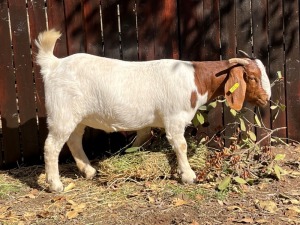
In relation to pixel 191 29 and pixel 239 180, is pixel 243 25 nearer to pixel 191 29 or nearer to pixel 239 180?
pixel 191 29

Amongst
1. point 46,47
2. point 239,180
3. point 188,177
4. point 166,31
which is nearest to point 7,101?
point 46,47

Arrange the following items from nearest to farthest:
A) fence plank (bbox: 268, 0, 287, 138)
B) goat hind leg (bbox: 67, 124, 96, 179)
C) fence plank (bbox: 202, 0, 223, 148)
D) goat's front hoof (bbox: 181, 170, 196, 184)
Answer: goat's front hoof (bbox: 181, 170, 196, 184)
goat hind leg (bbox: 67, 124, 96, 179)
fence plank (bbox: 202, 0, 223, 148)
fence plank (bbox: 268, 0, 287, 138)

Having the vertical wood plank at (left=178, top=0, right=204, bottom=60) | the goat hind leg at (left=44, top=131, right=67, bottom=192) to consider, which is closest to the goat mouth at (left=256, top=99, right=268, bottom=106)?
the vertical wood plank at (left=178, top=0, right=204, bottom=60)

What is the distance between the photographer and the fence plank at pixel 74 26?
18.4 ft

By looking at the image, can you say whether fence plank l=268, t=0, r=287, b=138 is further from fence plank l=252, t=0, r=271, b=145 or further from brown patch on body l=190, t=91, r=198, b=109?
brown patch on body l=190, t=91, r=198, b=109

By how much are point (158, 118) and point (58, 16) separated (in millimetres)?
1637

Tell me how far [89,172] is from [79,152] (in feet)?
0.79

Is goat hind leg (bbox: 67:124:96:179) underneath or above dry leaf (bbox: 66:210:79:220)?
above

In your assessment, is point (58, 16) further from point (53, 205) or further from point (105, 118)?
point (53, 205)

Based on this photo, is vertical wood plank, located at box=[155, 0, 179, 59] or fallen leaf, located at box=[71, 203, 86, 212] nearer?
fallen leaf, located at box=[71, 203, 86, 212]

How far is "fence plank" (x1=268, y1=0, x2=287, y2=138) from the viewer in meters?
5.86

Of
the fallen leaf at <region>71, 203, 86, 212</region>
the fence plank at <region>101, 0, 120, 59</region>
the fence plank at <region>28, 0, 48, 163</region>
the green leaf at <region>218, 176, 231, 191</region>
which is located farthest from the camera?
the fence plank at <region>101, 0, 120, 59</region>

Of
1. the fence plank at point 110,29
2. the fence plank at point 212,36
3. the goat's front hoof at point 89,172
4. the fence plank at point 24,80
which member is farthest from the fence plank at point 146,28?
the goat's front hoof at point 89,172

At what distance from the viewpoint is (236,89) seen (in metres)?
4.98
